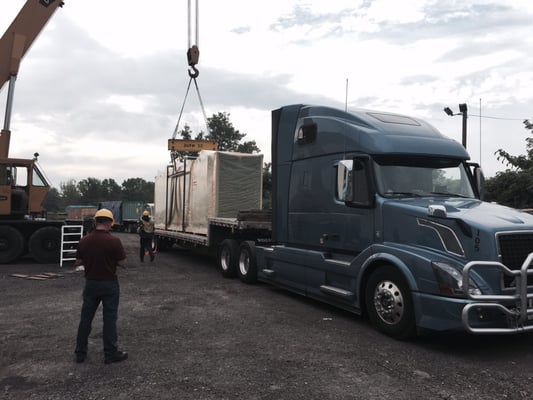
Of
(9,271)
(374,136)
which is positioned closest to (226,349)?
(374,136)

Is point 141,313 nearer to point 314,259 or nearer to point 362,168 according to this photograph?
point 314,259

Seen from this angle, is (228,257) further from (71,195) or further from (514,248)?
(71,195)

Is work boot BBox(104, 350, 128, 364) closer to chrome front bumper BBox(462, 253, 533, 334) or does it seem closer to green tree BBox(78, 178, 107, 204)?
chrome front bumper BBox(462, 253, 533, 334)

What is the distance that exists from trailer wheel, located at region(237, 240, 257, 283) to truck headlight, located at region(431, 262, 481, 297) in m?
5.11

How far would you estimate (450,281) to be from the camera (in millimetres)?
4941

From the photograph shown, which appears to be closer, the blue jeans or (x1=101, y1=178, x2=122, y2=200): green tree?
the blue jeans

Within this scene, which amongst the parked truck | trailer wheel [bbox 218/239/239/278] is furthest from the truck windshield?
trailer wheel [bbox 218/239/239/278]

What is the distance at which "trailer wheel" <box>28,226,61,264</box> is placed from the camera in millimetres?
13250

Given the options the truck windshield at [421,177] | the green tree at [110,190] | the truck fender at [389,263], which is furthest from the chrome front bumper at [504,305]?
the green tree at [110,190]

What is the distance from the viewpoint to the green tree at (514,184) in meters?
17.1

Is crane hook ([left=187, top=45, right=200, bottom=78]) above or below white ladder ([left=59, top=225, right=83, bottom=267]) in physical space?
above

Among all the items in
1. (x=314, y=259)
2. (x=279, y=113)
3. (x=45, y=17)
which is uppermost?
(x=45, y=17)

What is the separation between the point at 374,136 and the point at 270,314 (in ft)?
10.3

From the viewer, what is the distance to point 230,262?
10.5 metres
